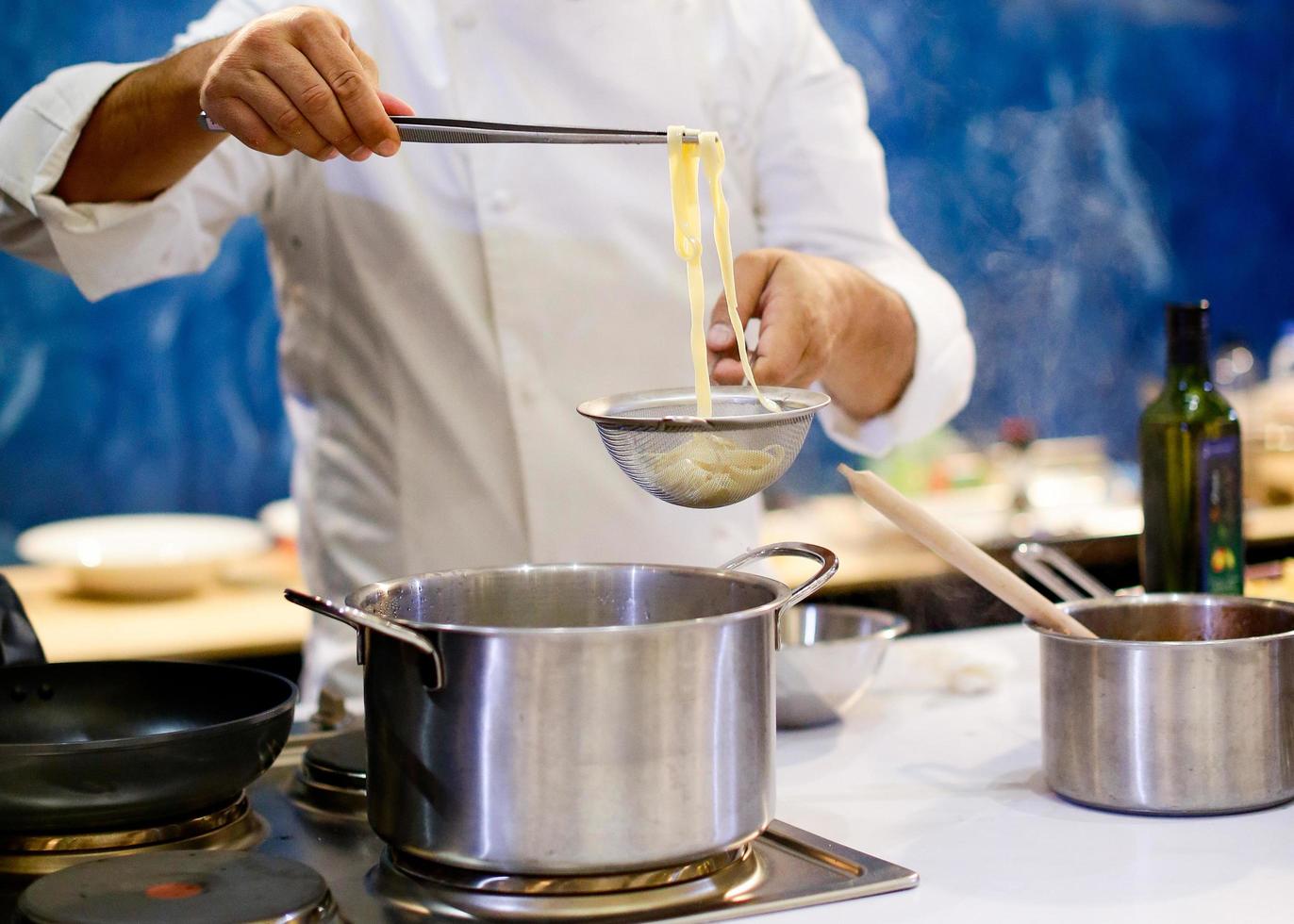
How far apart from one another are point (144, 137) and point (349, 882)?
0.89m

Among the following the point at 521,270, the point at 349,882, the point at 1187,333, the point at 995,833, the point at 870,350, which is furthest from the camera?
the point at 521,270

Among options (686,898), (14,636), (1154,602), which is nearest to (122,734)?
(14,636)

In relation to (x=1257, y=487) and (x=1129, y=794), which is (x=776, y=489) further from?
(x=1129, y=794)

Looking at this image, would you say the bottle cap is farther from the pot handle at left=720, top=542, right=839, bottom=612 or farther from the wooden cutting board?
the wooden cutting board

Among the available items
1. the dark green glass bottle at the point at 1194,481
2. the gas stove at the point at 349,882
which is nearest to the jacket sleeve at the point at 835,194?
the dark green glass bottle at the point at 1194,481

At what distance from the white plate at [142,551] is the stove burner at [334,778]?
6.16ft

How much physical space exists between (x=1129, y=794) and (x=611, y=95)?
1.23 m

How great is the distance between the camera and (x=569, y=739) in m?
0.92

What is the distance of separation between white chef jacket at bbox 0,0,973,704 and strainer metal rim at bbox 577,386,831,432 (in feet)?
1.64

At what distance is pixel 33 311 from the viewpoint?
357cm

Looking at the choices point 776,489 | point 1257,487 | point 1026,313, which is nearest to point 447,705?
point 776,489

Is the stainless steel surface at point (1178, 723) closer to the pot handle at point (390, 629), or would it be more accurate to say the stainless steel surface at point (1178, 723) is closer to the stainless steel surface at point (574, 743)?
the stainless steel surface at point (574, 743)

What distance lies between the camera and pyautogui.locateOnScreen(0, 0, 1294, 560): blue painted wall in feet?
11.9

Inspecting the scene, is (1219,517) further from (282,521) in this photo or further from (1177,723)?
(282,521)
